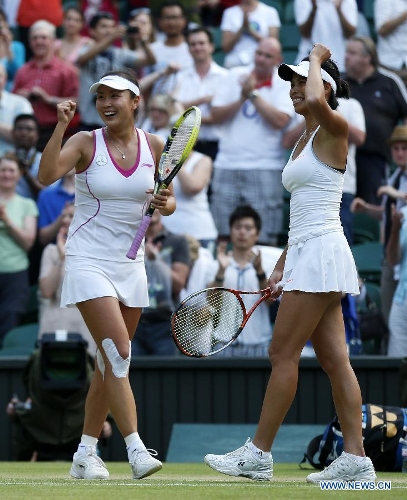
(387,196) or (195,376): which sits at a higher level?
(387,196)

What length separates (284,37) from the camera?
13742 mm

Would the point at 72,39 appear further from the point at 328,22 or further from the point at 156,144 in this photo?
the point at 156,144

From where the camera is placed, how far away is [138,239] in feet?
19.5

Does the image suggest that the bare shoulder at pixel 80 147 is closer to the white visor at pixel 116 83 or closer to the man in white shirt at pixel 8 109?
the white visor at pixel 116 83

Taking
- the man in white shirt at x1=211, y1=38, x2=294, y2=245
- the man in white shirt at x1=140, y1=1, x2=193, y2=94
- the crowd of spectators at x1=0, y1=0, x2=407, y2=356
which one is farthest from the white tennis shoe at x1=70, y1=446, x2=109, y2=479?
the man in white shirt at x1=140, y1=1, x2=193, y2=94

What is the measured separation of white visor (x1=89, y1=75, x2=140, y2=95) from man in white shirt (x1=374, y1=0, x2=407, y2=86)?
6.66 metres

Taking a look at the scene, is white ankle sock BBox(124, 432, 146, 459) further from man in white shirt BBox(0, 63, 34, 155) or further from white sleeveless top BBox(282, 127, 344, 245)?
man in white shirt BBox(0, 63, 34, 155)

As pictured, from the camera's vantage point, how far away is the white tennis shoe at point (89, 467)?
19.8 feet

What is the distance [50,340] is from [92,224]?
2.69 m

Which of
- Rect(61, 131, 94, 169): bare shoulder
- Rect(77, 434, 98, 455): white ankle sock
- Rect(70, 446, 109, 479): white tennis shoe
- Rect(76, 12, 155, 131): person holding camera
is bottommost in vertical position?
Rect(70, 446, 109, 479): white tennis shoe

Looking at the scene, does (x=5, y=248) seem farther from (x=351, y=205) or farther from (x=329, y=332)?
(x=329, y=332)

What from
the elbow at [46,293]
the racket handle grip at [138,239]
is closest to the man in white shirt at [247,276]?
the elbow at [46,293]

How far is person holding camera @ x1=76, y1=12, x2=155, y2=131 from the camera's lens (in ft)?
40.2

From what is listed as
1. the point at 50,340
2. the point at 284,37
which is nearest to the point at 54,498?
the point at 50,340
